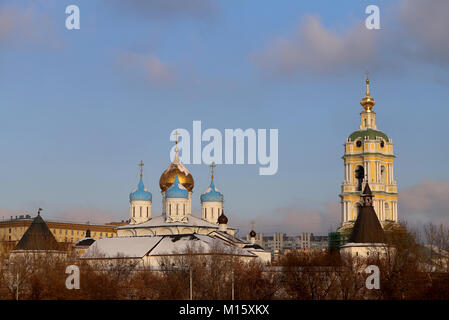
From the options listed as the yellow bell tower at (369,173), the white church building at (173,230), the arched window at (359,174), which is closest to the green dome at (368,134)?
the yellow bell tower at (369,173)

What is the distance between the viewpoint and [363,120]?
83.3 meters

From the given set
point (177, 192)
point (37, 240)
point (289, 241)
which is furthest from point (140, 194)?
point (289, 241)

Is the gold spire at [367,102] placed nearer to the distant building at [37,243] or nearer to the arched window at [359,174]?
the arched window at [359,174]

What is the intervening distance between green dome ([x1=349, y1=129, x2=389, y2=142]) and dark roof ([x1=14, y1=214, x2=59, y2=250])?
31.3 m

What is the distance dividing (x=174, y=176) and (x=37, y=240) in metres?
18.1

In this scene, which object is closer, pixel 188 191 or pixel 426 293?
pixel 426 293

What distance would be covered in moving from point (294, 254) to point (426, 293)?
26.2 metres

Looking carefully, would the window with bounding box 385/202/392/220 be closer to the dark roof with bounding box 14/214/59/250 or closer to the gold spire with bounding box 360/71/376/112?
the gold spire with bounding box 360/71/376/112

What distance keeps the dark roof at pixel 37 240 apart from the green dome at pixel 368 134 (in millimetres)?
31288

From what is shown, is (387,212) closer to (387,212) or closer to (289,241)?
(387,212)

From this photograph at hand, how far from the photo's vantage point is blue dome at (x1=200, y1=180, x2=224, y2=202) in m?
80.8
